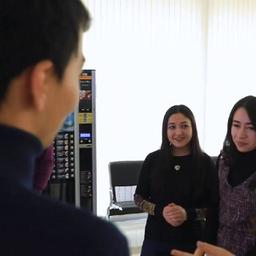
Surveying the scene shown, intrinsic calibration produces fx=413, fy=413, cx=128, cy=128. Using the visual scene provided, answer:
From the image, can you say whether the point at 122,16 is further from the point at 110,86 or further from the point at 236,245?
the point at 236,245

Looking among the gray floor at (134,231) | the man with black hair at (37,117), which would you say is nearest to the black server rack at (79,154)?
Result: the gray floor at (134,231)

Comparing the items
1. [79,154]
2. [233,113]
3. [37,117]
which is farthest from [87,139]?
[37,117]

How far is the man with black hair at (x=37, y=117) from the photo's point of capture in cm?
50

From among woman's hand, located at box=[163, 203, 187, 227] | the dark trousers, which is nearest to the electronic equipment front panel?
the dark trousers

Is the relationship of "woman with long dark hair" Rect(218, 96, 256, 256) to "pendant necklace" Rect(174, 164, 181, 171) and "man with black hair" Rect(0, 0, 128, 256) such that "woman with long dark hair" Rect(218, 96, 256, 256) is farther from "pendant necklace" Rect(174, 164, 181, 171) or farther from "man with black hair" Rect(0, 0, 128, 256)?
"man with black hair" Rect(0, 0, 128, 256)

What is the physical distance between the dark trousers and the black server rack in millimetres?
1030

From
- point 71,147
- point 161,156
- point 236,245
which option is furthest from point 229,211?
point 71,147

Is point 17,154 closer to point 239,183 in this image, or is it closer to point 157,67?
point 239,183

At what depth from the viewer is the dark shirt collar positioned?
1.71 ft

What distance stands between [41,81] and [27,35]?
0.21 ft

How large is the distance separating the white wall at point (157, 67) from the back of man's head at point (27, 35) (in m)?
3.05

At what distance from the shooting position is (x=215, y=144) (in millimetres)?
4238

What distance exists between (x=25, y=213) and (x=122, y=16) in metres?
3.45

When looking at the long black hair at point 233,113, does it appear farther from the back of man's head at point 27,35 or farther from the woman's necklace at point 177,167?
the back of man's head at point 27,35
